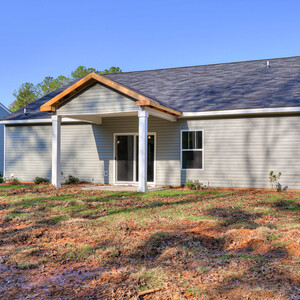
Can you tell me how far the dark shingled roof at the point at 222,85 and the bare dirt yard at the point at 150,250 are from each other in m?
4.53

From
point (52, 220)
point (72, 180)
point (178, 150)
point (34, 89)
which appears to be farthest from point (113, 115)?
point (34, 89)

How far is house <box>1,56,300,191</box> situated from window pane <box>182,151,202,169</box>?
0.12 ft

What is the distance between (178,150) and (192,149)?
1.70 feet

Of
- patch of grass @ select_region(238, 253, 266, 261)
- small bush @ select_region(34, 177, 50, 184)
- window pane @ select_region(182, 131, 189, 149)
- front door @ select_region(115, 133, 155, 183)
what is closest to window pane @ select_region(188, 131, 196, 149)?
window pane @ select_region(182, 131, 189, 149)

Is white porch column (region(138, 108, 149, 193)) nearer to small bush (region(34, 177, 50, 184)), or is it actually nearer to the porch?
the porch

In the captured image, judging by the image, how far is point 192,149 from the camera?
12125 millimetres

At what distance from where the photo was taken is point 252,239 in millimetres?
4809

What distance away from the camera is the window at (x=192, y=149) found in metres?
12.0

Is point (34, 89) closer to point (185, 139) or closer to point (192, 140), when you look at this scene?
point (185, 139)

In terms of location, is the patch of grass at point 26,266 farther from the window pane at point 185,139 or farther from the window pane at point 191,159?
the window pane at point 185,139

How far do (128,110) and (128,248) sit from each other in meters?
6.39

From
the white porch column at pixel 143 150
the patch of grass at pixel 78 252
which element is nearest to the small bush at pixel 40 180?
the white porch column at pixel 143 150

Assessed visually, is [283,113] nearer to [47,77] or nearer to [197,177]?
[197,177]

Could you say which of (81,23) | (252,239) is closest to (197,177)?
(252,239)
